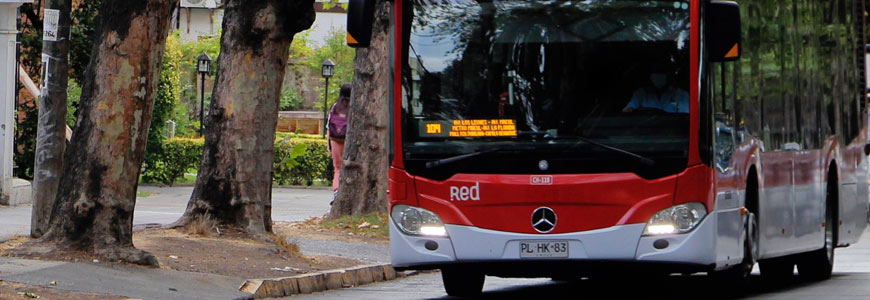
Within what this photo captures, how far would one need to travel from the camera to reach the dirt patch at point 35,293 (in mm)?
10586

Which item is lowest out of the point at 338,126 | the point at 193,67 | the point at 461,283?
the point at 461,283

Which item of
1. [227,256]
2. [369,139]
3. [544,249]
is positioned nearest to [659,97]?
[544,249]

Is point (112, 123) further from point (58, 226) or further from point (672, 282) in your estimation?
point (672, 282)

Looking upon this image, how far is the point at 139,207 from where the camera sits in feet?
77.2

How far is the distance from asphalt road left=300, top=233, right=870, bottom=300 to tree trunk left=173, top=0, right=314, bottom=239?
173 centimetres

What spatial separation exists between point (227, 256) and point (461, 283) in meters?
2.29

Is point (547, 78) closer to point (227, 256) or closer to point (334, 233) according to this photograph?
point (227, 256)

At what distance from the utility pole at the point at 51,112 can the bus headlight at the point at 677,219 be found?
18.3ft

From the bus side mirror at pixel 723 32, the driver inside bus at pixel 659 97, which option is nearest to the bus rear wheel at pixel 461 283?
the driver inside bus at pixel 659 97

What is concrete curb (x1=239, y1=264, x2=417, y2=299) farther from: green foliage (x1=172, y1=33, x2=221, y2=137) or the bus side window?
green foliage (x1=172, y1=33, x2=221, y2=137)

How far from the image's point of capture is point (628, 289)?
14.3 meters

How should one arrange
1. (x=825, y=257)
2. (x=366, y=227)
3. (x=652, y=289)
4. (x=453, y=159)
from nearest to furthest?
(x=453, y=159) → (x=652, y=289) → (x=825, y=257) → (x=366, y=227)

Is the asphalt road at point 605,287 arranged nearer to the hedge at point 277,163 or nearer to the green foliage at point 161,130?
the green foliage at point 161,130

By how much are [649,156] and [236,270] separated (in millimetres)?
3875
